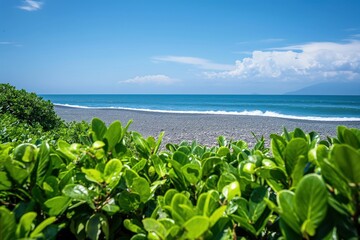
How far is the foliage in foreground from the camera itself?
0.73 metres

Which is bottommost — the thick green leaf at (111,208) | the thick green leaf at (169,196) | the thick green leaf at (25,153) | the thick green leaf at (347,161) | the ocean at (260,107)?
the ocean at (260,107)

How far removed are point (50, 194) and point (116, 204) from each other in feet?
0.70

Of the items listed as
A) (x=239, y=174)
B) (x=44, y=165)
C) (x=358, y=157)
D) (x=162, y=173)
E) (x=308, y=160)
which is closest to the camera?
(x=358, y=157)

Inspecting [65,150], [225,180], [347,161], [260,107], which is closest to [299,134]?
[225,180]

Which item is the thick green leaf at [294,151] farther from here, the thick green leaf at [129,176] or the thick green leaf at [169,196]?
the thick green leaf at [129,176]

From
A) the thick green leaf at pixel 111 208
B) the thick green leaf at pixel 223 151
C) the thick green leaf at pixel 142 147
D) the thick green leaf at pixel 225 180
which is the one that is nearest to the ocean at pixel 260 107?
the thick green leaf at pixel 223 151

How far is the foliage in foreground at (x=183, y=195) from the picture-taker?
732mm

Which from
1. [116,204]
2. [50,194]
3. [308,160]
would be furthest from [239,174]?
[50,194]

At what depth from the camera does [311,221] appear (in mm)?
710

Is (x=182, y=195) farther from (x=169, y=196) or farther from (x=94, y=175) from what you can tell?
(x=94, y=175)

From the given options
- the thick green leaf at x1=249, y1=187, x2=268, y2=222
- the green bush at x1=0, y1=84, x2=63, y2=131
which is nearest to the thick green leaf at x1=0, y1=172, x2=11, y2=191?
the thick green leaf at x1=249, y1=187, x2=268, y2=222

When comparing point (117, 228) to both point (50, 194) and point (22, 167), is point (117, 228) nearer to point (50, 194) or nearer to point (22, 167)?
point (50, 194)

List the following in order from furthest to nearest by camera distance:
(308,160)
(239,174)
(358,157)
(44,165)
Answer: (239,174) < (44,165) < (308,160) < (358,157)

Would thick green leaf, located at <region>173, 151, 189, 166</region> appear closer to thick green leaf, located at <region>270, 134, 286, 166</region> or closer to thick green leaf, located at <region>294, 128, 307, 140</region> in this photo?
thick green leaf, located at <region>270, 134, 286, 166</region>
